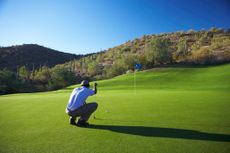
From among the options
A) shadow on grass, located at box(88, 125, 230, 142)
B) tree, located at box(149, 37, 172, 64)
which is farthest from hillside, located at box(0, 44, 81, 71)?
shadow on grass, located at box(88, 125, 230, 142)

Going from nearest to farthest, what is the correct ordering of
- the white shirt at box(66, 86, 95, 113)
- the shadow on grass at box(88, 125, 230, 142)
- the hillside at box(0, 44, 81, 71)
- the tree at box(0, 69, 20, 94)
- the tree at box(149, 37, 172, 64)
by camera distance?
1. the shadow on grass at box(88, 125, 230, 142)
2. the white shirt at box(66, 86, 95, 113)
3. the tree at box(149, 37, 172, 64)
4. the tree at box(0, 69, 20, 94)
5. the hillside at box(0, 44, 81, 71)

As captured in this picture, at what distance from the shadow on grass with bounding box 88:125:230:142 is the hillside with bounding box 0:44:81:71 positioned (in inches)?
3326

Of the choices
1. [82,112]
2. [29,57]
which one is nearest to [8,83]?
[29,57]

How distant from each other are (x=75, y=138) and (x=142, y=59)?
5361 cm

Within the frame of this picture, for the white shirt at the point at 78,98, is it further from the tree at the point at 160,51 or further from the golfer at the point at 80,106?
the tree at the point at 160,51

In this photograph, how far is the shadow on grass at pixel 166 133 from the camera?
5170mm

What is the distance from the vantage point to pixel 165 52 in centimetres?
5309

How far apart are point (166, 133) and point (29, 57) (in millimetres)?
98270

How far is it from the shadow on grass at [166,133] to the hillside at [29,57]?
277 feet

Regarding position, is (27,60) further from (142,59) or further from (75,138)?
(75,138)

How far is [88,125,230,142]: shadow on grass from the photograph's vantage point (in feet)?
17.0

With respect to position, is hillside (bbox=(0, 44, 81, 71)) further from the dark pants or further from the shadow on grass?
the shadow on grass

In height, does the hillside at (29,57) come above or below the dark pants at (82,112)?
above

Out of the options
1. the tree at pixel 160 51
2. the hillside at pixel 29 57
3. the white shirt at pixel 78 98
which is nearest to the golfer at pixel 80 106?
the white shirt at pixel 78 98
